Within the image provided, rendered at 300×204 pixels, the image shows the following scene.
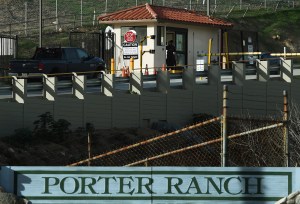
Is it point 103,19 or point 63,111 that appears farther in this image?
point 103,19

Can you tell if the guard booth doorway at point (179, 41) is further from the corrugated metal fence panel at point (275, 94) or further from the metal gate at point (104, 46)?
the corrugated metal fence panel at point (275, 94)

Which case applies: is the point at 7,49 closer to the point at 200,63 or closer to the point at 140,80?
the point at 200,63

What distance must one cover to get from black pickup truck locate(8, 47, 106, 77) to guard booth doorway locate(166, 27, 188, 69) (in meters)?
5.22

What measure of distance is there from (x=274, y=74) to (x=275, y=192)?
22.0 meters

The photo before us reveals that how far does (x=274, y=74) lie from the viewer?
38094mm

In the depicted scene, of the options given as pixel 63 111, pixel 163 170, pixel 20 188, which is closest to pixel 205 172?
pixel 163 170

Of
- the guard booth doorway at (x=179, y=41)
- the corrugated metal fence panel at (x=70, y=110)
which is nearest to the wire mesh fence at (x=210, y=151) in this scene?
the corrugated metal fence panel at (x=70, y=110)

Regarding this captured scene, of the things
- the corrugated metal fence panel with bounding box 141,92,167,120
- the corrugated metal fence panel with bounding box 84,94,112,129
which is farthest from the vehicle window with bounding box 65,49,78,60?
the corrugated metal fence panel with bounding box 84,94,112,129

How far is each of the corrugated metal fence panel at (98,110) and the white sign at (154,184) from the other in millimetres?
13287

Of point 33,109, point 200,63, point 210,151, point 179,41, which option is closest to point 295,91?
point 200,63

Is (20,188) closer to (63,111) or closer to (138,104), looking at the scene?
(63,111)

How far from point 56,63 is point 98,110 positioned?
6.51 m

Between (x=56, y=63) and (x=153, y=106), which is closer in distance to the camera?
(x=153, y=106)

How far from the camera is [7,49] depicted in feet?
147
